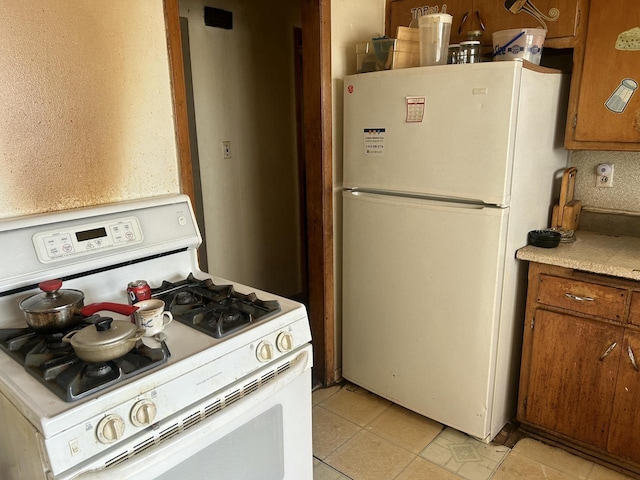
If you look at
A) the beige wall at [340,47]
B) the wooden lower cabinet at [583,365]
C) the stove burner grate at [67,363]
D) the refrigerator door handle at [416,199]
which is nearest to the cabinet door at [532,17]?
the beige wall at [340,47]

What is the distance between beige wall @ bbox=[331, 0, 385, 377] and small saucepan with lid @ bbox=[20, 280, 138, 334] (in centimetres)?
134

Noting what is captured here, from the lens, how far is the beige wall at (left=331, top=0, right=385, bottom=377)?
7.33 feet

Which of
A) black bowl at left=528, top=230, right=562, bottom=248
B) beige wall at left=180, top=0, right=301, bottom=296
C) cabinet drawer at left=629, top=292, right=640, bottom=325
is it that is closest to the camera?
cabinet drawer at left=629, top=292, right=640, bottom=325

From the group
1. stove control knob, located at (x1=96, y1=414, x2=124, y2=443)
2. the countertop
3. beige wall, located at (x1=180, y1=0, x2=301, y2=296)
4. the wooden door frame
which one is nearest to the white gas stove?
stove control knob, located at (x1=96, y1=414, x2=124, y2=443)

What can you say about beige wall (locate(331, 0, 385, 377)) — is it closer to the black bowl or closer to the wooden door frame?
the wooden door frame

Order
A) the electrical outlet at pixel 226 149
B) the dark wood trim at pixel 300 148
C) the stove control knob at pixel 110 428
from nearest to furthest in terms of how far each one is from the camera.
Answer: the stove control knob at pixel 110 428 < the electrical outlet at pixel 226 149 < the dark wood trim at pixel 300 148

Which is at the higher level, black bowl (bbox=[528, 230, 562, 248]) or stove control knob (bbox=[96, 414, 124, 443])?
black bowl (bbox=[528, 230, 562, 248])

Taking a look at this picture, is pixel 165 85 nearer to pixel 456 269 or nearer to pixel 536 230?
pixel 456 269

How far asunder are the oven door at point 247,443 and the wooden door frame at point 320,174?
832 millimetres

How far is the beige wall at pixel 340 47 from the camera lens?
2.23 m

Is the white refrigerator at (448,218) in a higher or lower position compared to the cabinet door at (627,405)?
higher

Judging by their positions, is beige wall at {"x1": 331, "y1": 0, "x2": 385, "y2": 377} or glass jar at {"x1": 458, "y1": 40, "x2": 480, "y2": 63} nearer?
glass jar at {"x1": 458, "y1": 40, "x2": 480, "y2": 63}

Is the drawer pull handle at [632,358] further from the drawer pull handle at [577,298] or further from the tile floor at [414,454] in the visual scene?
the tile floor at [414,454]

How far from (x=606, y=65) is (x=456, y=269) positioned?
3.21 feet
